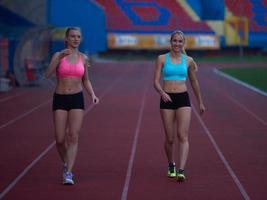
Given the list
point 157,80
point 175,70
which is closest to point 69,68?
point 157,80

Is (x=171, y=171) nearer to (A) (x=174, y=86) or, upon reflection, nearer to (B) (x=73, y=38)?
(A) (x=174, y=86)

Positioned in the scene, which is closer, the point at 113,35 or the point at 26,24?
the point at 26,24

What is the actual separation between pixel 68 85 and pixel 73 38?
53cm

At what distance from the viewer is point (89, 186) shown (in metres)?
8.71

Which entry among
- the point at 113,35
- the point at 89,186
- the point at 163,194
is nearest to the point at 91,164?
the point at 89,186

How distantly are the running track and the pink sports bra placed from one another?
4.07 ft

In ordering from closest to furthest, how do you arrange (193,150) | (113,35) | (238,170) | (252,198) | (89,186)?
(252,198)
(89,186)
(238,170)
(193,150)
(113,35)

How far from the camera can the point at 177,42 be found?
904 cm

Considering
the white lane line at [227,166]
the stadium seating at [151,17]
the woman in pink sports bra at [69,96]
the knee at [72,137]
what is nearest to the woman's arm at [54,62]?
the woman in pink sports bra at [69,96]

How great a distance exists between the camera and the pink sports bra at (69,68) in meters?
8.73

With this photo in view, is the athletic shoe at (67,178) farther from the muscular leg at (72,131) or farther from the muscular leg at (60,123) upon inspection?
the muscular leg at (60,123)

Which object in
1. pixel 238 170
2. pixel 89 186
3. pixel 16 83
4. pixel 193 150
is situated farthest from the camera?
pixel 16 83

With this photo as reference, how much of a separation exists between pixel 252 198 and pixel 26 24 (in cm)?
2867

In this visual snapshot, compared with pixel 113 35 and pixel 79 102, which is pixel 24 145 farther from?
pixel 113 35
